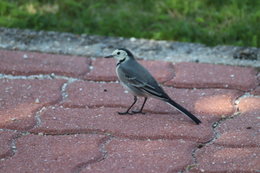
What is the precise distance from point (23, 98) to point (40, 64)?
0.70 m

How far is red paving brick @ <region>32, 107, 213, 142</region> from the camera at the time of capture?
4.39m

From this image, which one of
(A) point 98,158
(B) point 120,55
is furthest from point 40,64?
(A) point 98,158

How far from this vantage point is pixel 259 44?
19.7 feet

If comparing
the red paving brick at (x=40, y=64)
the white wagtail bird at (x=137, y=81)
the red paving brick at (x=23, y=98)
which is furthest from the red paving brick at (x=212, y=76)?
the red paving brick at (x=23, y=98)

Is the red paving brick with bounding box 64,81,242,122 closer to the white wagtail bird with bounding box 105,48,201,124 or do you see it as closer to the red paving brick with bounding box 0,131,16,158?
the white wagtail bird with bounding box 105,48,201,124

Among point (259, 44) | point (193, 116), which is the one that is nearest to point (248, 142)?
point (193, 116)

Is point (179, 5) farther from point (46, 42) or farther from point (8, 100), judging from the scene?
point (8, 100)

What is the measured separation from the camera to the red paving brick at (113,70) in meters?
5.45

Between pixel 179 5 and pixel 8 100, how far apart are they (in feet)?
8.67

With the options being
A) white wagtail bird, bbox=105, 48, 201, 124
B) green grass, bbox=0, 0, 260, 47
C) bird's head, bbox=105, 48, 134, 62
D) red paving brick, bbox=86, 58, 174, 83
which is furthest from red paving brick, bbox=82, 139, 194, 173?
A: green grass, bbox=0, 0, 260, 47

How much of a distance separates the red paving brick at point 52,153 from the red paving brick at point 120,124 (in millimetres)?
148

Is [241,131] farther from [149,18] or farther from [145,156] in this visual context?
[149,18]

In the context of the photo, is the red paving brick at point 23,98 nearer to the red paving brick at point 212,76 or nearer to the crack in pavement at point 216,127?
the red paving brick at point 212,76

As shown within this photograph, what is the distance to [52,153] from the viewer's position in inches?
160
